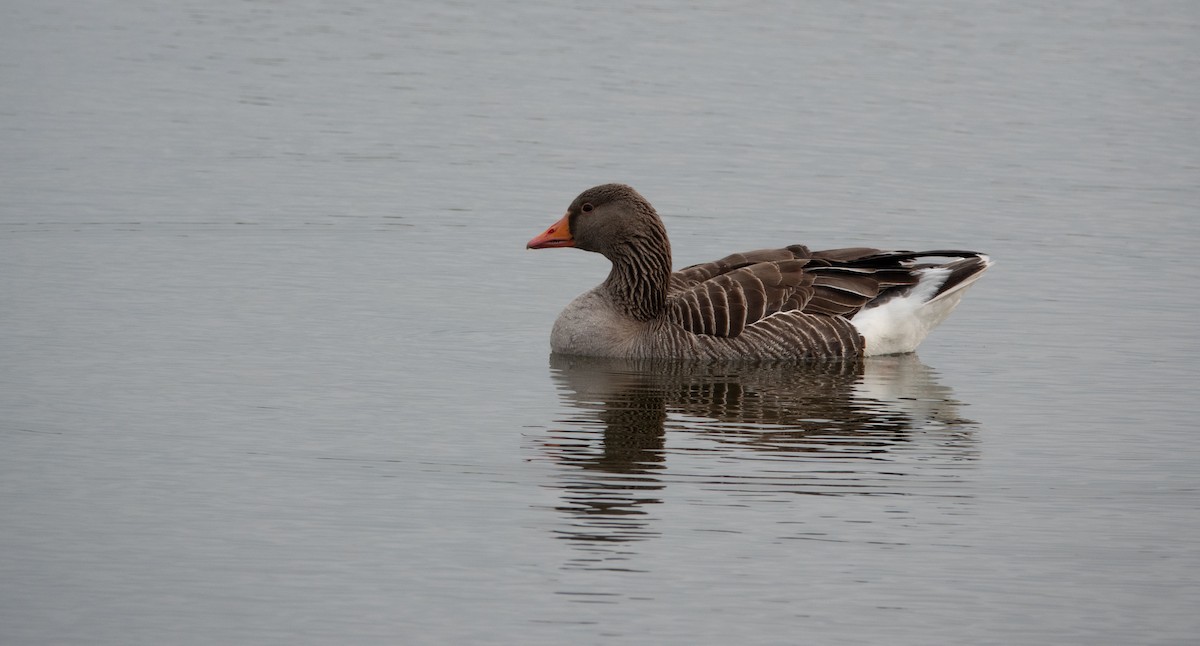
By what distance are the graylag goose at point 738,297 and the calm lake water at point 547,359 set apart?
1.00 feet

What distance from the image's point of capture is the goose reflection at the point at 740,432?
34.7 ft

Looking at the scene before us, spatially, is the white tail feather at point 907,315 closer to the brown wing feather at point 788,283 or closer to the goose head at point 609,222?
the brown wing feather at point 788,283

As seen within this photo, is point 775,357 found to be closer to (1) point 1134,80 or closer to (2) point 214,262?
(2) point 214,262

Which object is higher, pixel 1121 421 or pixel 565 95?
pixel 565 95

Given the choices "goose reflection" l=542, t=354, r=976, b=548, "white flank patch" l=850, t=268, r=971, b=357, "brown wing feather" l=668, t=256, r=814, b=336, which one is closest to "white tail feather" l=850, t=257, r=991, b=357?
"white flank patch" l=850, t=268, r=971, b=357

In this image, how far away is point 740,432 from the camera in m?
12.0

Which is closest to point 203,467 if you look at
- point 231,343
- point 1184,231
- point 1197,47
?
point 231,343

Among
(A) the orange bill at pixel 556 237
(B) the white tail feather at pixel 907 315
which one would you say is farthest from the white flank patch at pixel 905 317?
(A) the orange bill at pixel 556 237

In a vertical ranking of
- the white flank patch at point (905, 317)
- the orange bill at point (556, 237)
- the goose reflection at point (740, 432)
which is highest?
the orange bill at point (556, 237)

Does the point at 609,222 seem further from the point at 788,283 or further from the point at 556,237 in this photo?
the point at 788,283

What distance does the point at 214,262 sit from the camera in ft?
56.4

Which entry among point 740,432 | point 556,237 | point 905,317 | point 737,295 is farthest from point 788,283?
point 740,432

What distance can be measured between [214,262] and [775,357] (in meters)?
5.83

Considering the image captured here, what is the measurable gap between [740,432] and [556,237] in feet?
11.8
